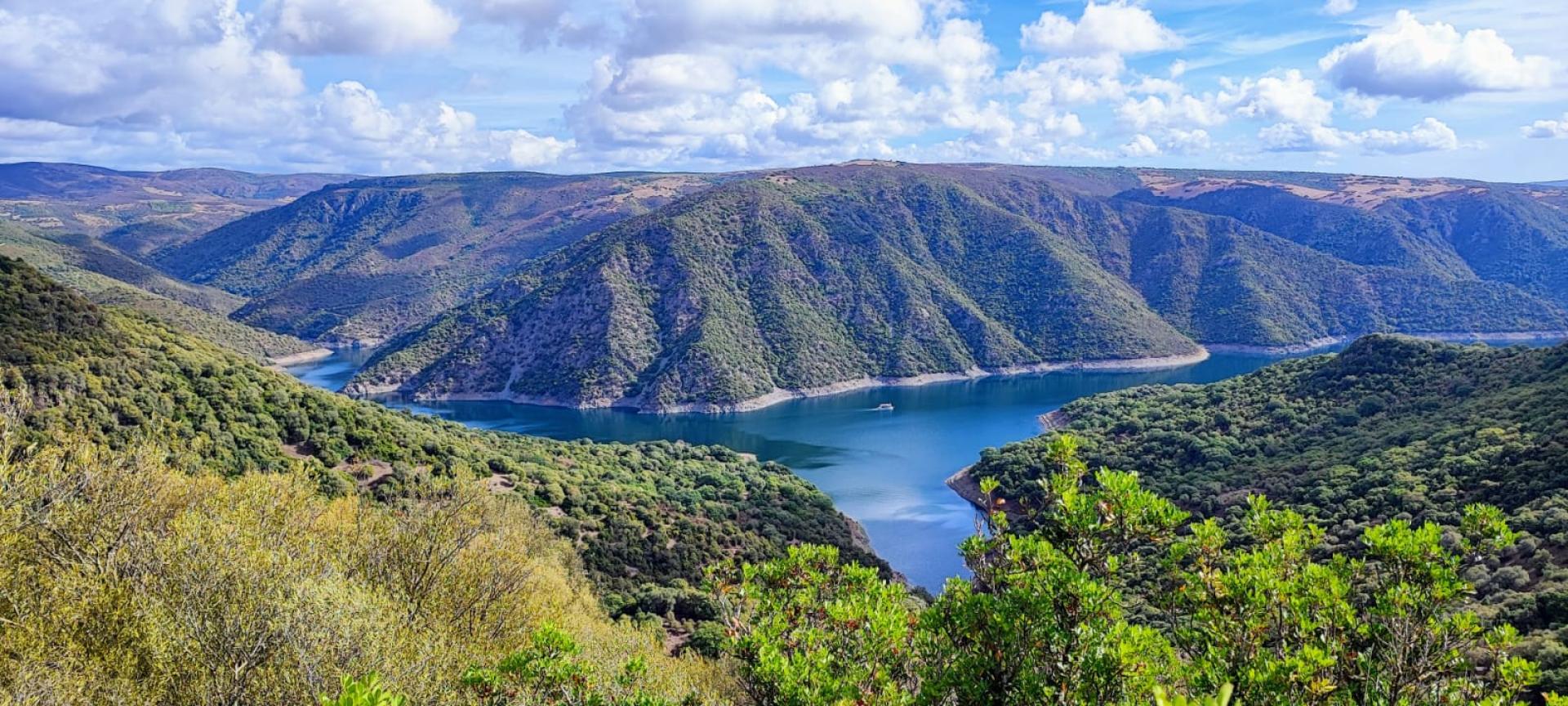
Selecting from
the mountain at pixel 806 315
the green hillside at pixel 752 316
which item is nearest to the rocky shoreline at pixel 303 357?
the mountain at pixel 806 315

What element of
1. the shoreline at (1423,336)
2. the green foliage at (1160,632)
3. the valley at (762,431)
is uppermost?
the green foliage at (1160,632)

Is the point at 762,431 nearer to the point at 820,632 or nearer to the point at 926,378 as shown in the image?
the point at 926,378

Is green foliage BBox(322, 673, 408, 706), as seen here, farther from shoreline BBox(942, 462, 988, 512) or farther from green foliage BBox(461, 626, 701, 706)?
shoreline BBox(942, 462, 988, 512)

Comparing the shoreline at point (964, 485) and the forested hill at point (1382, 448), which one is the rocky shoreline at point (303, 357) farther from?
the forested hill at point (1382, 448)


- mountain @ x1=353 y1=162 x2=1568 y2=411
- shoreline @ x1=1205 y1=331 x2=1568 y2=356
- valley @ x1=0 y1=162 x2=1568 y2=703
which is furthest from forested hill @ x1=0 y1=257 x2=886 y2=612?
shoreline @ x1=1205 y1=331 x2=1568 y2=356

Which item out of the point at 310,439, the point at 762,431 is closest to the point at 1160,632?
the point at 310,439

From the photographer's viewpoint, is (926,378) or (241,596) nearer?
(241,596)
